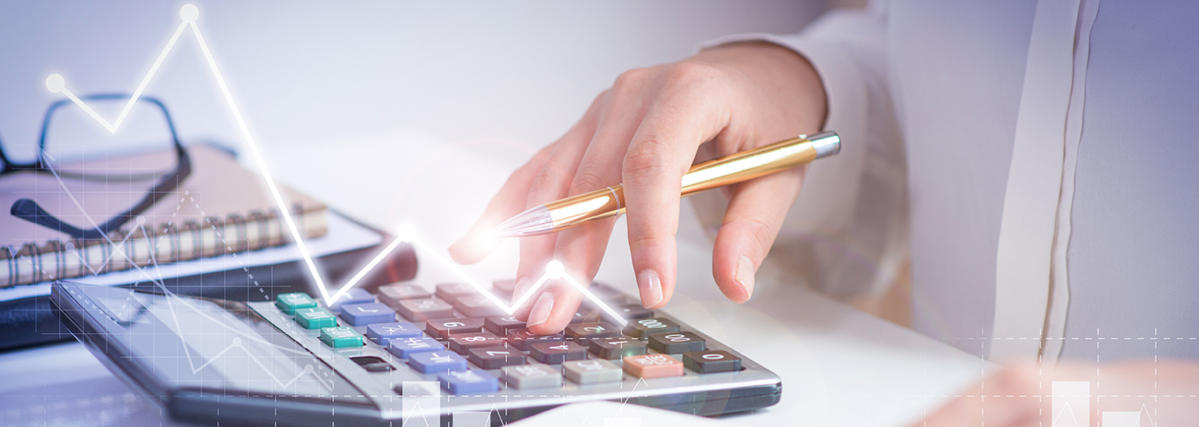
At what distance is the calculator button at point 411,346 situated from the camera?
1.05ft

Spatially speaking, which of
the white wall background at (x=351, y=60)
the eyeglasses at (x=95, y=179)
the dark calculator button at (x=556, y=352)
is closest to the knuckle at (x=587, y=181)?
the dark calculator button at (x=556, y=352)

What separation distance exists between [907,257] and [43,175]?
0.56m

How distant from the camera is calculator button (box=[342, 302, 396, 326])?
14.2 inches

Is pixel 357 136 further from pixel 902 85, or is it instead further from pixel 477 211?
pixel 902 85

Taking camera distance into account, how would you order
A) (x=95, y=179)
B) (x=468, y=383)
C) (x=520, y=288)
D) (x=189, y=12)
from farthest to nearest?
(x=189, y=12), (x=95, y=179), (x=520, y=288), (x=468, y=383)

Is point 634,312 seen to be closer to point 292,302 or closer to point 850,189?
point 292,302

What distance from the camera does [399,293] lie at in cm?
40

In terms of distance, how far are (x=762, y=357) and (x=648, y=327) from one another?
0.06 meters

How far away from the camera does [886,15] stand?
2.15ft

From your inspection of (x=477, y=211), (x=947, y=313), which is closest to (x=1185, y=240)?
(x=947, y=313)

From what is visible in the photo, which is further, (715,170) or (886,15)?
(886,15)

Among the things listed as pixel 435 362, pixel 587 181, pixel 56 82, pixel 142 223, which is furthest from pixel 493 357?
pixel 56 82

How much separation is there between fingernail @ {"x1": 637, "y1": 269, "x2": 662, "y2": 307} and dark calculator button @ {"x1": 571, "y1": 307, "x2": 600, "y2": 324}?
28mm

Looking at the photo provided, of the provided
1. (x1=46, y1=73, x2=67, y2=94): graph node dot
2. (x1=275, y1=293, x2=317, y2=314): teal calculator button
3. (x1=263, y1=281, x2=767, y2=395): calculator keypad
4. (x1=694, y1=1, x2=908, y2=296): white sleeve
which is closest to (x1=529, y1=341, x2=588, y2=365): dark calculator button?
(x1=263, y1=281, x2=767, y2=395): calculator keypad
